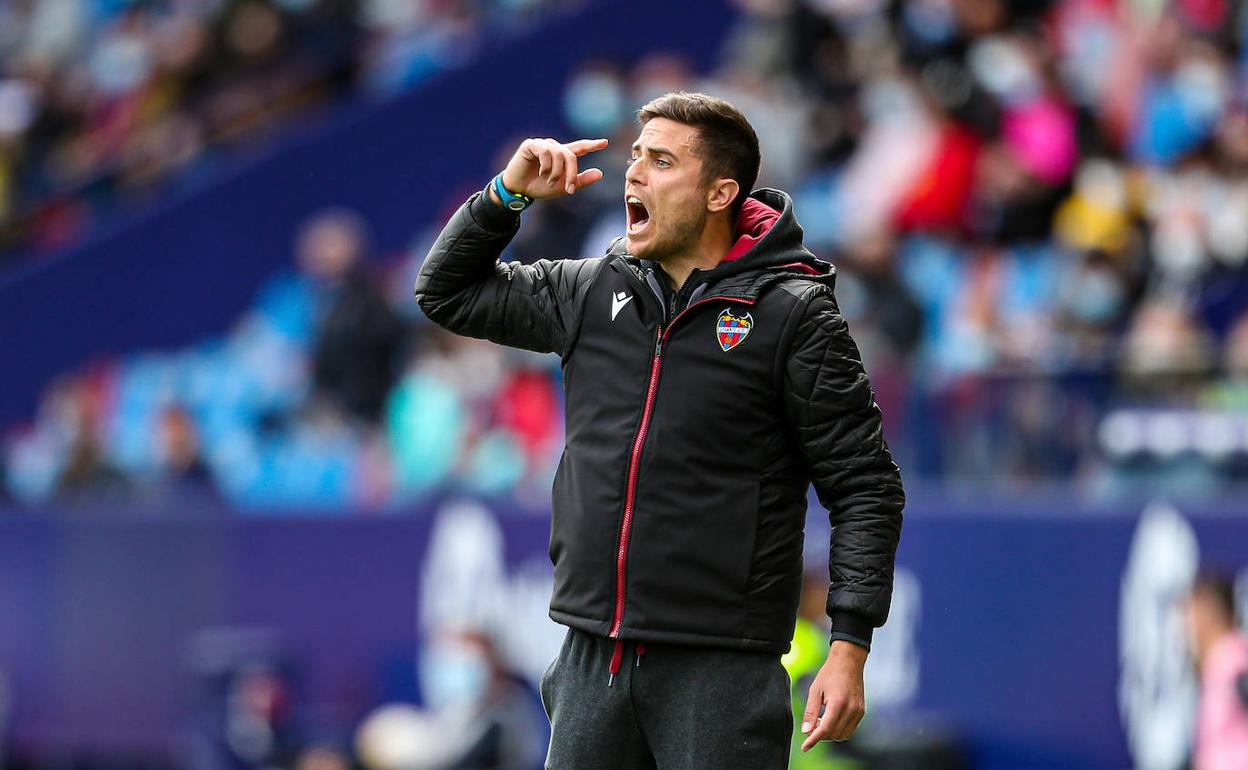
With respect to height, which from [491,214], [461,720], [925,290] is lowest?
[461,720]

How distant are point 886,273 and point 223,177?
746 centimetres

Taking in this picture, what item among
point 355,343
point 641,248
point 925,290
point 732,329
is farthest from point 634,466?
point 355,343

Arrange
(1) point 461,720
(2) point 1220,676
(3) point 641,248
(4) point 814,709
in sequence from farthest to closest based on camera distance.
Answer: (1) point 461,720, (2) point 1220,676, (3) point 641,248, (4) point 814,709

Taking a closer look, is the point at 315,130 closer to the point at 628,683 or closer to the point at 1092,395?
the point at 1092,395

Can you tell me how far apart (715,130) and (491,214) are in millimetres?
551

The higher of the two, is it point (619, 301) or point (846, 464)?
point (619, 301)

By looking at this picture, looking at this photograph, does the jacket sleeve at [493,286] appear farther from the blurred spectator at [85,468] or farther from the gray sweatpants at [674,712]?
the blurred spectator at [85,468]

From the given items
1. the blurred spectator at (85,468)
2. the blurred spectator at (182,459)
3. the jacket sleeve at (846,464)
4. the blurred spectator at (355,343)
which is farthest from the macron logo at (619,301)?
the blurred spectator at (85,468)

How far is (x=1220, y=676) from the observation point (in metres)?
8.69

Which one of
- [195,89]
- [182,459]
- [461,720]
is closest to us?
[461,720]

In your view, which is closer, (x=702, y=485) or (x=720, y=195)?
(x=702, y=485)

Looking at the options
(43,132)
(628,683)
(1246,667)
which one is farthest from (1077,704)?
(43,132)

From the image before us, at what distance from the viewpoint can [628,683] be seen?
4574 mm

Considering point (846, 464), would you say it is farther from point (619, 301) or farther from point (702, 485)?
point (619, 301)
